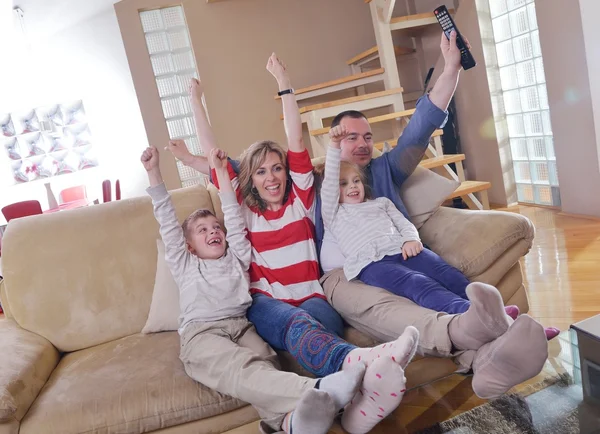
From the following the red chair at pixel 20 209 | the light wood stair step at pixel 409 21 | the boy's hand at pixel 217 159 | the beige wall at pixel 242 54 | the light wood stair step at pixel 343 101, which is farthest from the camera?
the beige wall at pixel 242 54

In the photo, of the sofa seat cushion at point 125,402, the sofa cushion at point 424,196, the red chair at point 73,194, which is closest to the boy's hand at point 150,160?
the sofa seat cushion at point 125,402

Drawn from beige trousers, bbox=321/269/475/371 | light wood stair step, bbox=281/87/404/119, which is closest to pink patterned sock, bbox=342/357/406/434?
beige trousers, bbox=321/269/475/371

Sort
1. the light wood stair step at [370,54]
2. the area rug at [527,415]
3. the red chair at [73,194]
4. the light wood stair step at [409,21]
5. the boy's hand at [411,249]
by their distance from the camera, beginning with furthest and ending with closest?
the red chair at [73,194]
the light wood stair step at [370,54]
the light wood stair step at [409,21]
the boy's hand at [411,249]
the area rug at [527,415]

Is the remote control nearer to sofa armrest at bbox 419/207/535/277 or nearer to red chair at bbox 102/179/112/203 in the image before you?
sofa armrest at bbox 419/207/535/277

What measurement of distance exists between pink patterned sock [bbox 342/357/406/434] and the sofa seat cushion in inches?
17.3

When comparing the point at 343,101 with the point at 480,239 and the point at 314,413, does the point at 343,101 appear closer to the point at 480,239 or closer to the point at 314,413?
the point at 480,239

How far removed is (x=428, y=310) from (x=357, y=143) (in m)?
0.79

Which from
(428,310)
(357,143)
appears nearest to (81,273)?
(357,143)

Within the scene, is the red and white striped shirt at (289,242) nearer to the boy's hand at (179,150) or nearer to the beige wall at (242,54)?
the boy's hand at (179,150)

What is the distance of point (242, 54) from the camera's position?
4.64m

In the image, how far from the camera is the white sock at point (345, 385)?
108 centimetres

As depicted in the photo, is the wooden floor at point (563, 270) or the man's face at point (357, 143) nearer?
the man's face at point (357, 143)

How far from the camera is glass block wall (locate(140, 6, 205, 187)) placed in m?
4.89

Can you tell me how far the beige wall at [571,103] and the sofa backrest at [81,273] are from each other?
249cm
